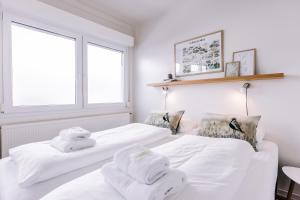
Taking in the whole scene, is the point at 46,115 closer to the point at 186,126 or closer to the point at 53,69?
the point at 53,69

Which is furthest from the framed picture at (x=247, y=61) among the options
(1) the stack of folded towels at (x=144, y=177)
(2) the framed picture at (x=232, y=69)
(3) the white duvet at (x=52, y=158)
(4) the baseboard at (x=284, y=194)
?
(1) the stack of folded towels at (x=144, y=177)

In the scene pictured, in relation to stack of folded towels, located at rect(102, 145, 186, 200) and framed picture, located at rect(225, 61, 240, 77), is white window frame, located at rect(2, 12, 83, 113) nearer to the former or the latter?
stack of folded towels, located at rect(102, 145, 186, 200)

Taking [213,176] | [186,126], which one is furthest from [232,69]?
[213,176]

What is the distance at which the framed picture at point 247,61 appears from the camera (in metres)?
2.03

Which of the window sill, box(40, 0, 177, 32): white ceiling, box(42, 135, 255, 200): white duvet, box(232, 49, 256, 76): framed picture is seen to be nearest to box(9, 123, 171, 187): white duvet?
box(42, 135, 255, 200): white duvet

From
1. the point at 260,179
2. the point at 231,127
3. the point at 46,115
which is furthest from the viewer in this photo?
the point at 46,115

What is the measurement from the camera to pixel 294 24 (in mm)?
1800

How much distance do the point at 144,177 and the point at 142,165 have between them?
0.20 ft

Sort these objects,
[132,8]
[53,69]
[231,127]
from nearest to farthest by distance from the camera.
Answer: [231,127], [53,69], [132,8]

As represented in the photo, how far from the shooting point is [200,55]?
2490 mm

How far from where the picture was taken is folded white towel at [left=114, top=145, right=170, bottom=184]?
81 cm

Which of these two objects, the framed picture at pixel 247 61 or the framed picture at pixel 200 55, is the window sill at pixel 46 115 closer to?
the framed picture at pixel 200 55

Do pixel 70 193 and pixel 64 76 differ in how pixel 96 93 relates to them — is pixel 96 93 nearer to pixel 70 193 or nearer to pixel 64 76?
pixel 64 76

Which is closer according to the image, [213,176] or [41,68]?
[213,176]
